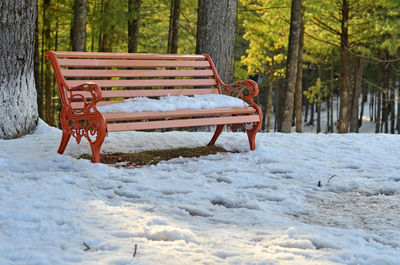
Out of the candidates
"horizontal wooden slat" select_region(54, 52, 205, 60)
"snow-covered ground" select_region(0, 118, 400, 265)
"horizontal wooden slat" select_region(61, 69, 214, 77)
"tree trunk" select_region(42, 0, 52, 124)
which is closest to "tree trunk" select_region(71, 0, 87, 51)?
"horizontal wooden slat" select_region(54, 52, 205, 60)

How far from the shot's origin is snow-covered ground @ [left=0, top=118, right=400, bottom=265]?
2.73m

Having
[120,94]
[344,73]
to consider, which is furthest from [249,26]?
[120,94]

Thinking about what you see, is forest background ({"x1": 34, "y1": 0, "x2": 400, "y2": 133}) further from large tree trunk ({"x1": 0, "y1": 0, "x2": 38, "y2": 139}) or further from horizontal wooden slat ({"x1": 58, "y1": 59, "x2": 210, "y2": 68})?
large tree trunk ({"x1": 0, "y1": 0, "x2": 38, "y2": 139})

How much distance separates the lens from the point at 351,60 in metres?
20.8

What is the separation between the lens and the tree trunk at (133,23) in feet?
39.0

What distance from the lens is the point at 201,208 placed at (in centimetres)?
359

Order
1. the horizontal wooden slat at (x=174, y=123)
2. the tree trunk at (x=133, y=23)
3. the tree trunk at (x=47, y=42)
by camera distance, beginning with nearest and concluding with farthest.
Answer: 1. the horizontal wooden slat at (x=174, y=123)
2. the tree trunk at (x=133, y=23)
3. the tree trunk at (x=47, y=42)

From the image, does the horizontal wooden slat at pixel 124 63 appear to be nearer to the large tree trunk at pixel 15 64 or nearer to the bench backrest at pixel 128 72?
the bench backrest at pixel 128 72

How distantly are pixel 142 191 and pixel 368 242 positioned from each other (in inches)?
70.8

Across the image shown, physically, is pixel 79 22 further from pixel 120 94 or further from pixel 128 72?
pixel 120 94

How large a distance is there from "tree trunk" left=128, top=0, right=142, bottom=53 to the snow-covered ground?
6.50 m

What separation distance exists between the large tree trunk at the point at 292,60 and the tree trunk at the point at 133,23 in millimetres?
3888

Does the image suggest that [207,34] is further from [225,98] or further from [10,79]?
[10,79]

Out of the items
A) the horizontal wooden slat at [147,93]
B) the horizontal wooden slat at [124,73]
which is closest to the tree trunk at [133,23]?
the horizontal wooden slat at [124,73]
